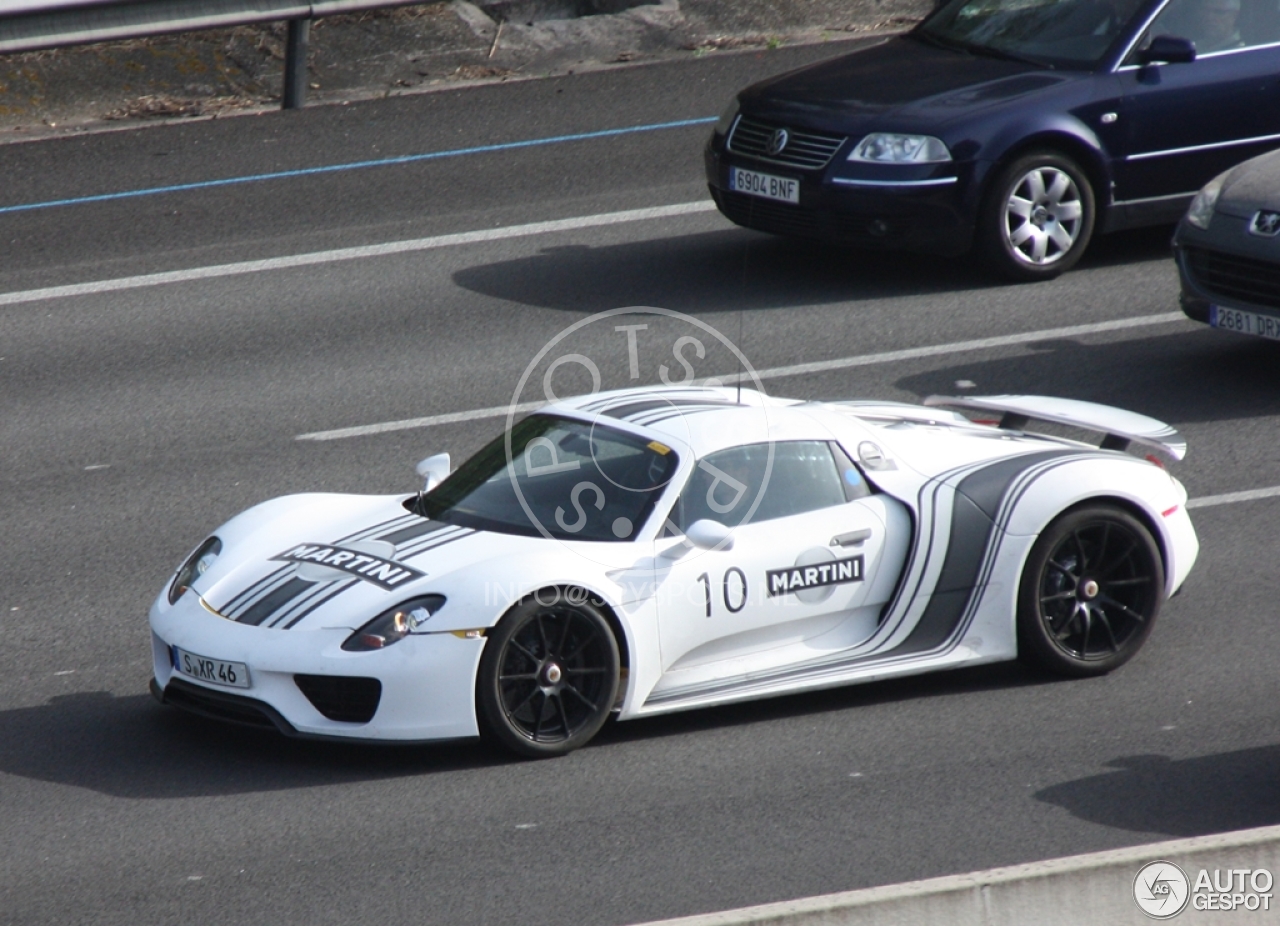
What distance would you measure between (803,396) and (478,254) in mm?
3472

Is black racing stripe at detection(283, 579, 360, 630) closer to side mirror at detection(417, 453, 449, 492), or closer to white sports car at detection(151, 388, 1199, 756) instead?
white sports car at detection(151, 388, 1199, 756)

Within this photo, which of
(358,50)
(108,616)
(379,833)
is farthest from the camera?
(358,50)

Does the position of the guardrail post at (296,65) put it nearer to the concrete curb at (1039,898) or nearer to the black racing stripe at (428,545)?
the black racing stripe at (428,545)

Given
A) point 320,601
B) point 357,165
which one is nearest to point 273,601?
point 320,601

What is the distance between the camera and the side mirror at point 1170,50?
12367 millimetres

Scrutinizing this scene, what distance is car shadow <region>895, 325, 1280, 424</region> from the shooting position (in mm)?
10562

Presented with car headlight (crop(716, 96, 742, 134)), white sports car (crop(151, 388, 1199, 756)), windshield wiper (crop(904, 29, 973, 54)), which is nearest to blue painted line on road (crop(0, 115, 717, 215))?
windshield wiper (crop(904, 29, 973, 54))

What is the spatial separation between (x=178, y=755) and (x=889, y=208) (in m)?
6.60

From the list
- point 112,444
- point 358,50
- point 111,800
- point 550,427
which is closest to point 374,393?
point 112,444

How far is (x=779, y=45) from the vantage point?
17.7m

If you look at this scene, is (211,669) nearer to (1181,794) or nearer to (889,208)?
(1181,794)

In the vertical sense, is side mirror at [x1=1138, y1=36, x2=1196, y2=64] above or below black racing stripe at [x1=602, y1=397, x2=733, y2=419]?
above

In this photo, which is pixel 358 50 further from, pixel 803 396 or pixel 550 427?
pixel 550 427

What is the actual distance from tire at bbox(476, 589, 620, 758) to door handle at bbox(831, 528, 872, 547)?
1.02m
